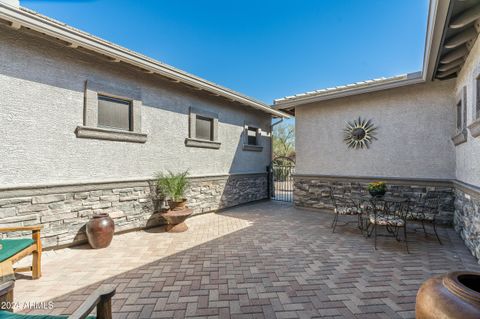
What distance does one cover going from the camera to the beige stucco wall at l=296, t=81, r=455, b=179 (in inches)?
214

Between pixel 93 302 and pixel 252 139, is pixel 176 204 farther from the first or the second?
pixel 252 139

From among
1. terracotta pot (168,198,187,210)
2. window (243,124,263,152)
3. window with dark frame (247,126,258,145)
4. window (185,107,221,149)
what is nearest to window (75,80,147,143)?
window (185,107,221,149)

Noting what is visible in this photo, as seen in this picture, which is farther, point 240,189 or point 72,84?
point 240,189

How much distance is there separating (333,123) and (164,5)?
613 cm

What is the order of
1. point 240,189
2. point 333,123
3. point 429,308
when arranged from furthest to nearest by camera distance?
1. point 240,189
2. point 333,123
3. point 429,308

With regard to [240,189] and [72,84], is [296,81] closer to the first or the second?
[240,189]

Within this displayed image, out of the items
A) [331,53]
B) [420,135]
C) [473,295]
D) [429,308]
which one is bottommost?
[429,308]

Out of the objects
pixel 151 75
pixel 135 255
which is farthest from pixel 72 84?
pixel 135 255

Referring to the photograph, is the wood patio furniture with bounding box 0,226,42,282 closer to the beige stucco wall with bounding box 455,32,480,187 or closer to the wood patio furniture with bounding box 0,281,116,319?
the wood patio furniture with bounding box 0,281,116,319

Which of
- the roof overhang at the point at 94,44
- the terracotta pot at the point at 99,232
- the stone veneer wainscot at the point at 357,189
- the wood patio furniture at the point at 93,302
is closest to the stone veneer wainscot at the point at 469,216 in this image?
the stone veneer wainscot at the point at 357,189

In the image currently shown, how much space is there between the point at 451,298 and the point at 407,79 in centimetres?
545

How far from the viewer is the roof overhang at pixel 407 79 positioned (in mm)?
2908

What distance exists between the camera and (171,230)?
17.1 feet

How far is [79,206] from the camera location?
169 inches
